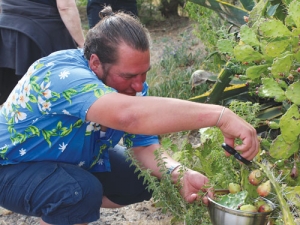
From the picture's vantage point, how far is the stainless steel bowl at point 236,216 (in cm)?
199

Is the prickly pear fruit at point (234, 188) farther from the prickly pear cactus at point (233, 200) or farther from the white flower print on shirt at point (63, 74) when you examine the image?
the white flower print on shirt at point (63, 74)

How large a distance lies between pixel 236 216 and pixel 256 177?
193mm

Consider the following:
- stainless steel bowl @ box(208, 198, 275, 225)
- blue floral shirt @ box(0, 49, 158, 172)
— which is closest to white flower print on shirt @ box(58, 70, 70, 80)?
blue floral shirt @ box(0, 49, 158, 172)

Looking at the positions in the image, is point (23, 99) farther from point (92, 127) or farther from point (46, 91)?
point (92, 127)

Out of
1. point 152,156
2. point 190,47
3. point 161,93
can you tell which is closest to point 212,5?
point 161,93

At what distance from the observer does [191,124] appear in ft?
6.49

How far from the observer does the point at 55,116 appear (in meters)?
2.32

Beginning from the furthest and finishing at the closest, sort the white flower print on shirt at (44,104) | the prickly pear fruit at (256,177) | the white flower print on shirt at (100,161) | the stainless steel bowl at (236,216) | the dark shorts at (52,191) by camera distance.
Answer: the white flower print on shirt at (100,161) → the dark shorts at (52,191) → the white flower print on shirt at (44,104) → the prickly pear fruit at (256,177) → the stainless steel bowl at (236,216)

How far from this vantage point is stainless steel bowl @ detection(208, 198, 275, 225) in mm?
1992

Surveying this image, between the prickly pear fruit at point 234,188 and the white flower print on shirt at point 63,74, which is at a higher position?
the white flower print on shirt at point 63,74

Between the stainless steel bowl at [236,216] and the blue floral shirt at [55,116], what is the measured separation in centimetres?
63

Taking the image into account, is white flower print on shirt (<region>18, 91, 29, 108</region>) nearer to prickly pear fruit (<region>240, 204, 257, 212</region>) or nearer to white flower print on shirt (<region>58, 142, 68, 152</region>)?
white flower print on shirt (<region>58, 142, 68, 152</region>)

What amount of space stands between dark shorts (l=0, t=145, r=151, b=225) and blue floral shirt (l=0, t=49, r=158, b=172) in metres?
0.07

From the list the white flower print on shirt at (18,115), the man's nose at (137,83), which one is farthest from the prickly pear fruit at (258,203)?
the white flower print on shirt at (18,115)
